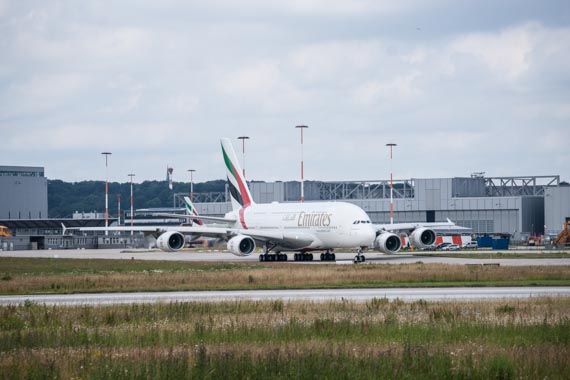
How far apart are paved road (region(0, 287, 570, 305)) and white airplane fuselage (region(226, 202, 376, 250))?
93.9 ft

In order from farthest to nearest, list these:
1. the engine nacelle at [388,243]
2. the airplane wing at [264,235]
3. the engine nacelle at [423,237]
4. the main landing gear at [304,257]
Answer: the engine nacelle at [423,237]
the main landing gear at [304,257]
the airplane wing at [264,235]
the engine nacelle at [388,243]

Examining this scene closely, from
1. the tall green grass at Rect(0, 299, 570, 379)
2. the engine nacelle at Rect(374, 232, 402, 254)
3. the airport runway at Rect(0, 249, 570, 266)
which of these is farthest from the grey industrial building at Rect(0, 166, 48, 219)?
the tall green grass at Rect(0, 299, 570, 379)

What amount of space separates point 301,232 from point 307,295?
118 ft

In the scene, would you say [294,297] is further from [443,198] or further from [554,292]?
[443,198]

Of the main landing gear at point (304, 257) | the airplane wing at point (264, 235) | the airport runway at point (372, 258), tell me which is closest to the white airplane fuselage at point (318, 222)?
the airplane wing at point (264, 235)

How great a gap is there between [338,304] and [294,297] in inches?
207

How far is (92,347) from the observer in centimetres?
2123

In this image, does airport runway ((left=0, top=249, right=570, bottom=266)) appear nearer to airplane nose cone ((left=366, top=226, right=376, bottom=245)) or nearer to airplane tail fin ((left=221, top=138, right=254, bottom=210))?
airplane nose cone ((left=366, top=226, right=376, bottom=245))

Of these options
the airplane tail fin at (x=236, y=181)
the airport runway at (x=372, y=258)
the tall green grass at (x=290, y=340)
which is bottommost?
the airport runway at (x=372, y=258)

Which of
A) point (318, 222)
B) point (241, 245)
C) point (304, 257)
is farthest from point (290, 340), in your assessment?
point (304, 257)

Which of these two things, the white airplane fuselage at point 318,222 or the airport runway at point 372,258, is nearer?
the airport runway at point 372,258

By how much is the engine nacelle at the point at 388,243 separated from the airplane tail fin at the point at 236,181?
1476 centimetres

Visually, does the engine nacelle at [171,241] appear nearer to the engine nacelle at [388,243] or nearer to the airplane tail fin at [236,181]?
the airplane tail fin at [236,181]

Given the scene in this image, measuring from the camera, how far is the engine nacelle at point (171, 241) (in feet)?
245
